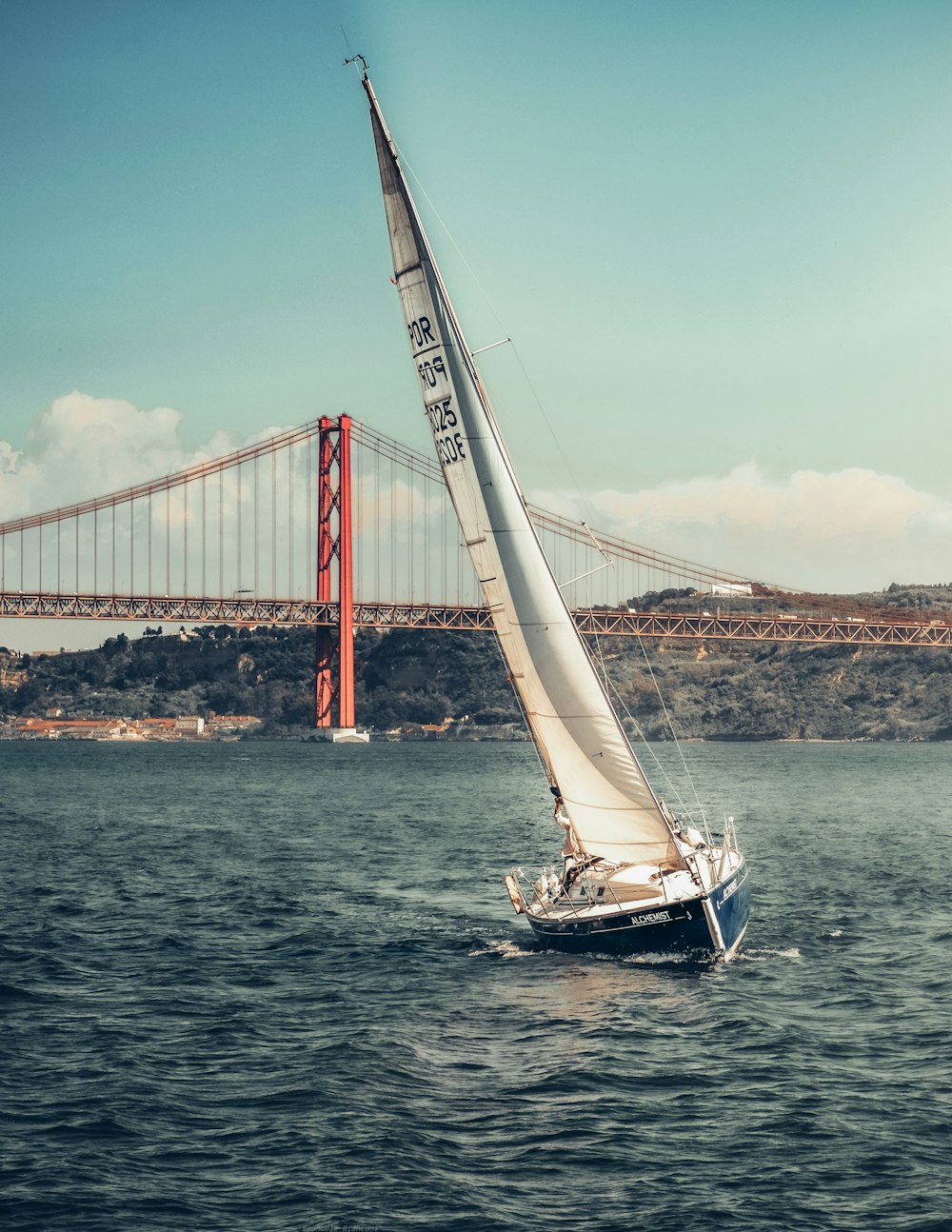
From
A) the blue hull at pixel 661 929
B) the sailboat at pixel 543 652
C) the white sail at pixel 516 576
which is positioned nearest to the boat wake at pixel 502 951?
the sailboat at pixel 543 652

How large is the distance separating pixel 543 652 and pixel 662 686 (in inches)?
4928

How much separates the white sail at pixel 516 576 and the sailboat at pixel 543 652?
0.02 meters

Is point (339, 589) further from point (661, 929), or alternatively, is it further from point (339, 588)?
point (661, 929)

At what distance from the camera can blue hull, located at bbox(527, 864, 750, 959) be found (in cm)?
1723

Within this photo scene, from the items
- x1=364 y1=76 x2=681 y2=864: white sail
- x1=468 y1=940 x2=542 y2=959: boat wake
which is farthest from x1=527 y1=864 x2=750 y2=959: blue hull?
x1=364 y1=76 x2=681 y2=864: white sail

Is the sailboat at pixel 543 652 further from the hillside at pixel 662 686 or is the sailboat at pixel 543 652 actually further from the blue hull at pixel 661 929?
the hillside at pixel 662 686

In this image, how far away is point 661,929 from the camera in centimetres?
1733

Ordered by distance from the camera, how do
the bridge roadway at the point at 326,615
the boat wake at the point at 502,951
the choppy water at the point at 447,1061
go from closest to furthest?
the choppy water at the point at 447,1061 < the boat wake at the point at 502,951 < the bridge roadway at the point at 326,615

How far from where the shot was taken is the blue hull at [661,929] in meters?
17.2

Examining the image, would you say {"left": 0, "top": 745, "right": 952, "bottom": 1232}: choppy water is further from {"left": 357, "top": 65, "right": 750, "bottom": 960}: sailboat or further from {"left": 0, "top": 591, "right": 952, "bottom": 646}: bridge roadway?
{"left": 0, "top": 591, "right": 952, "bottom": 646}: bridge roadway

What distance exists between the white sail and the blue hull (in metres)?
1.12

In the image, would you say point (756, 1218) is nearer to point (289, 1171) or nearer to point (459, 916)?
point (289, 1171)

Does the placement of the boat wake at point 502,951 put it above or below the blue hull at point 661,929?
below

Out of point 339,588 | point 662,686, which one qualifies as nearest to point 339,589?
point 339,588
